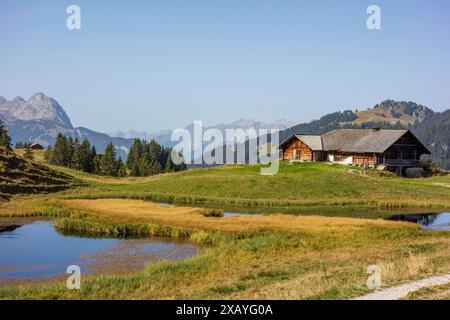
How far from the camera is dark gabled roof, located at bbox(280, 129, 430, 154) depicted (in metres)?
96.8

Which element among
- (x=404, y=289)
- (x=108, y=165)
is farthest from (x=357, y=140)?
(x=404, y=289)

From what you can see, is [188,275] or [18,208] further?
[18,208]

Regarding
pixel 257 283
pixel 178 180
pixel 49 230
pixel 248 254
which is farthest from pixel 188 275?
pixel 178 180

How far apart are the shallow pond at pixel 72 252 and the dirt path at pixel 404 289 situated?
50.2 ft

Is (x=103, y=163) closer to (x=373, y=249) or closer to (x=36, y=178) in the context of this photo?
(x=36, y=178)

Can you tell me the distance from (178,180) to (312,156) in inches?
1287

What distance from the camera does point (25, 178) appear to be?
8094 centimetres

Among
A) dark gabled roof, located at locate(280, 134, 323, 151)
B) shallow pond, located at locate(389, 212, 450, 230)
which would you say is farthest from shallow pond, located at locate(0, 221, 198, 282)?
dark gabled roof, located at locate(280, 134, 323, 151)

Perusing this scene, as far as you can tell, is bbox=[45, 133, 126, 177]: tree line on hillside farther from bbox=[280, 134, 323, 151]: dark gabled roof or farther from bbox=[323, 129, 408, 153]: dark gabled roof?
bbox=[323, 129, 408, 153]: dark gabled roof

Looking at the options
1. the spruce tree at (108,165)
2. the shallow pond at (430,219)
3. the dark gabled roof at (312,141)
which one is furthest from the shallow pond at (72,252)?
the spruce tree at (108,165)

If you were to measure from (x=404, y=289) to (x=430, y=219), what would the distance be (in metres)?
39.7

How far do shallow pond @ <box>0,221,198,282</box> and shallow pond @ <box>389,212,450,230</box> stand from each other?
25.7 m

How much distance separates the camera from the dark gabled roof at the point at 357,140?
9679 cm

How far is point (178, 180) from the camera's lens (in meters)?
84.4
